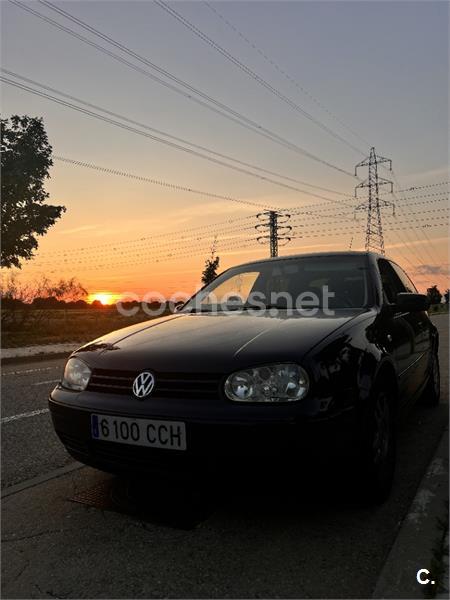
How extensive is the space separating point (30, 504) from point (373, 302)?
2.49m

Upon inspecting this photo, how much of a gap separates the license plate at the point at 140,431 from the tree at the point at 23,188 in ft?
105

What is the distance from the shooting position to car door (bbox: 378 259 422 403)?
3.34m

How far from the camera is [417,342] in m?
4.21

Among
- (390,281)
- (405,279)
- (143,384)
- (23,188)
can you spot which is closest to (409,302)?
(390,281)

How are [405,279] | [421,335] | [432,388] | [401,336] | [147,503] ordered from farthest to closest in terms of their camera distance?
[432,388] → [405,279] → [421,335] → [401,336] → [147,503]

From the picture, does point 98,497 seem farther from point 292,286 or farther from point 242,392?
point 292,286

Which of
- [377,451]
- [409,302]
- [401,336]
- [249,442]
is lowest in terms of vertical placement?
[377,451]

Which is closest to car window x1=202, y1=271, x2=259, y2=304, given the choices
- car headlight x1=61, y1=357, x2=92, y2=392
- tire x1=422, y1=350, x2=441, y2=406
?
car headlight x1=61, y1=357, x2=92, y2=392

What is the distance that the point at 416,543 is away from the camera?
2287 millimetres

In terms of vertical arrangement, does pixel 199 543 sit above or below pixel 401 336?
below

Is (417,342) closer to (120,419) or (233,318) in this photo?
(233,318)

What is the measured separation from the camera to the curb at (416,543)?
6.41 ft

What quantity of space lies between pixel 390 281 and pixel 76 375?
2.58 metres

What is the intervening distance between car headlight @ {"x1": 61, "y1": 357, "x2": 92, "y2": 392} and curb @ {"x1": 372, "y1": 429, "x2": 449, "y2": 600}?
1727mm
